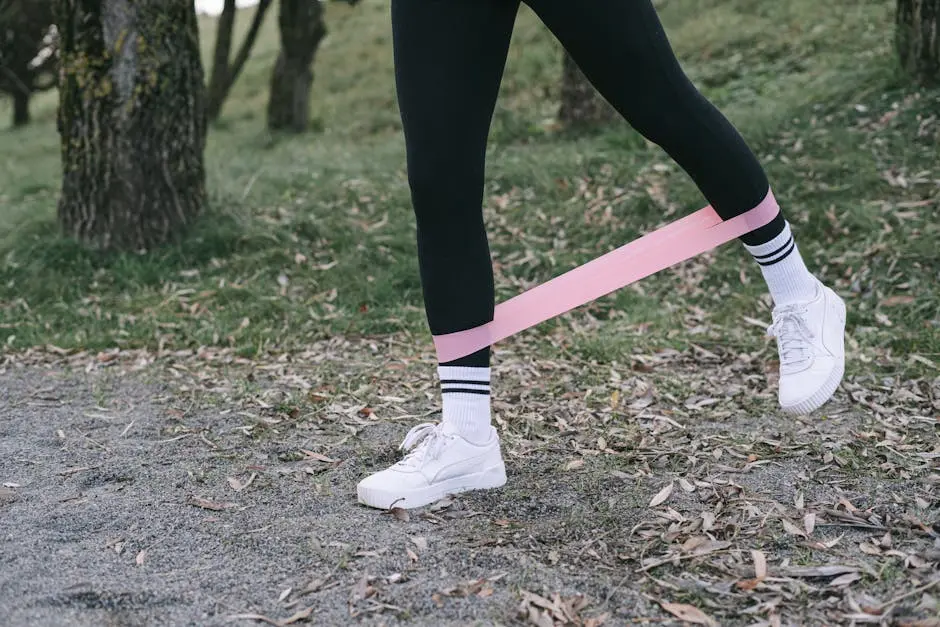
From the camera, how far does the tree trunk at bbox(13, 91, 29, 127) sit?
12.0 meters

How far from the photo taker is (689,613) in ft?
5.17

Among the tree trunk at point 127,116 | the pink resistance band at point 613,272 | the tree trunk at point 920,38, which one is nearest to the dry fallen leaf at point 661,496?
the pink resistance band at point 613,272

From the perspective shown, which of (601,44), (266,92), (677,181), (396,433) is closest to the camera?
(601,44)

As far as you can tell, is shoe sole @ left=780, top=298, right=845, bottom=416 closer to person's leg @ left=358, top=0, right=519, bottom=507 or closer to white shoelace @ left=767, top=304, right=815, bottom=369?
white shoelace @ left=767, top=304, right=815, bottom=369

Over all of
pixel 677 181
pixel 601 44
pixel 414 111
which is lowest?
pixel 677 181

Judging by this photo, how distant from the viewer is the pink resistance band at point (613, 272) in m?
2.00

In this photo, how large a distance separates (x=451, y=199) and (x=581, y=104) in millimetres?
4715

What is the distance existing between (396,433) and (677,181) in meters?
2.99

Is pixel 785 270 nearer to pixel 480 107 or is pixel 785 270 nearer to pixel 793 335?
pixel 793 335

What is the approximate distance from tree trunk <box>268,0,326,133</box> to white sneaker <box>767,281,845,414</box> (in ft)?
24.3

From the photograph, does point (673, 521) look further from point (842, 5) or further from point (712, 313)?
point (842, 5)

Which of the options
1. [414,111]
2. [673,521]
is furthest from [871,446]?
[414,111]

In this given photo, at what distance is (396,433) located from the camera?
2619mm

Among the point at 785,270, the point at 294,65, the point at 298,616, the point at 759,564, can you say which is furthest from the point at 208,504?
the point at 294,65
